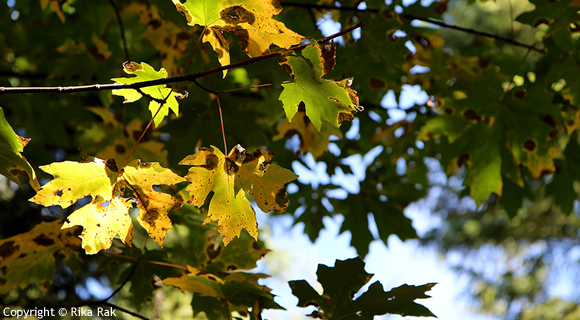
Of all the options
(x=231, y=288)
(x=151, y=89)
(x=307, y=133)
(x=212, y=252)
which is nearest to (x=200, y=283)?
(x=231, y=288)

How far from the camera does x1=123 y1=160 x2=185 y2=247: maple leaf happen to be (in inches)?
38.8

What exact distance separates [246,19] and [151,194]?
483 mm

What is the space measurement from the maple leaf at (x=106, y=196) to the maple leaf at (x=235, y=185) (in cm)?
7

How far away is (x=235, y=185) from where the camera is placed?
104cm

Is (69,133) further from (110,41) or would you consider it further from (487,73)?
(487,73)

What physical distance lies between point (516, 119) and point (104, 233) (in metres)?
1.82

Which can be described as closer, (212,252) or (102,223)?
(102,223)

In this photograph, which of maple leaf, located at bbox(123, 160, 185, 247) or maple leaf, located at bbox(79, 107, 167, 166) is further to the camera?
maple leaf, located at bbox(79, 107, 167, 166)

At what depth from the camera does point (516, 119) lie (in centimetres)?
193

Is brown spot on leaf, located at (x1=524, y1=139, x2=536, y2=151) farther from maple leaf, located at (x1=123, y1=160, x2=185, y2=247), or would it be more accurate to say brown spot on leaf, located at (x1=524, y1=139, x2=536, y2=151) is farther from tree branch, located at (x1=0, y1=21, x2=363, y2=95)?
maple leaf, located at (x1=123, y1=160, x2=185, y2=247)

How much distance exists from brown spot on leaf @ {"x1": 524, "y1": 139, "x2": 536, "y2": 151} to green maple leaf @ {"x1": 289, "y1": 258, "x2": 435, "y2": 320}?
44.6 inches

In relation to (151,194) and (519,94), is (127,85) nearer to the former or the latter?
(151,194)

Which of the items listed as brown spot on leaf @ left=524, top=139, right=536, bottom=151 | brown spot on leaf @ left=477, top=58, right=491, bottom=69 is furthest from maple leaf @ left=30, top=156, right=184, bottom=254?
brown spot on leaf @ left=477, top=58, right=491, bottom=69

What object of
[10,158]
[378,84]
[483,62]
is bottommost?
[10,158]
